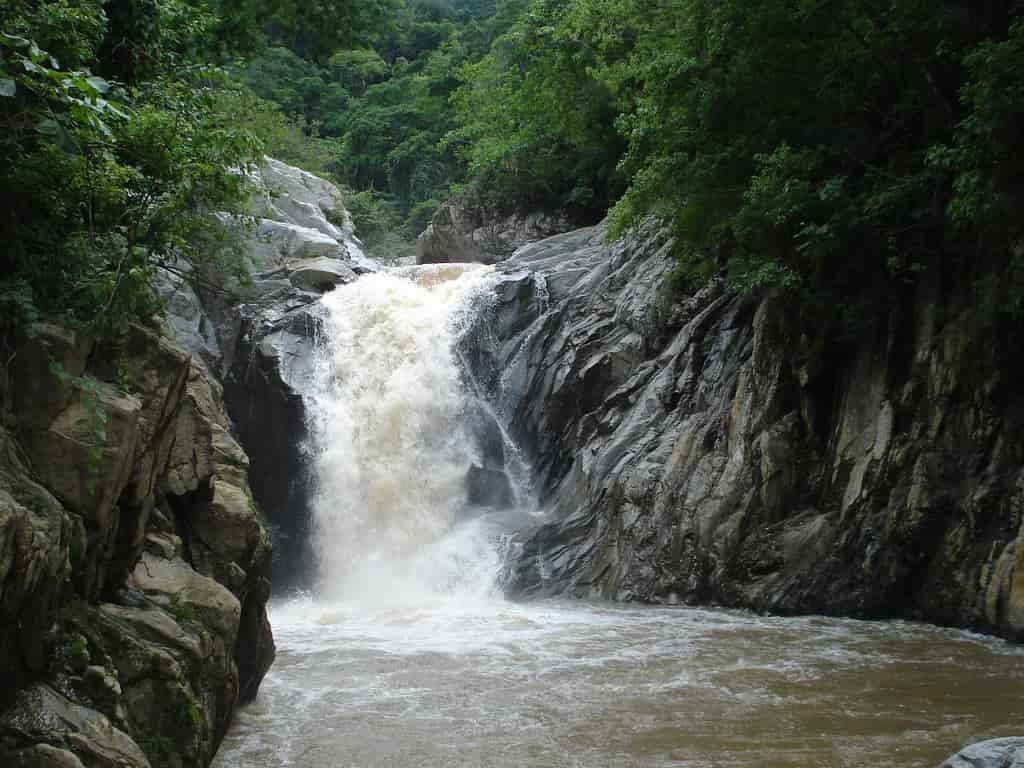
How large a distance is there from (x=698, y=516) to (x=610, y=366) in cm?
418

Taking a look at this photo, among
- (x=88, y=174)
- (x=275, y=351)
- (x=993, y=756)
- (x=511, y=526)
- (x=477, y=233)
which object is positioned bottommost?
(x=993, y=756)

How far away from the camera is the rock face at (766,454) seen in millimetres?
11148

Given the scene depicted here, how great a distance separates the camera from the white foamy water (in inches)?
272

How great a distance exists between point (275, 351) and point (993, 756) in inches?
629

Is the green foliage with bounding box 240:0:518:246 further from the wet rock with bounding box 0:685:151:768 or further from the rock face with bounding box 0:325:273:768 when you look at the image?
the wet rock with bounding box 0:685:151:768

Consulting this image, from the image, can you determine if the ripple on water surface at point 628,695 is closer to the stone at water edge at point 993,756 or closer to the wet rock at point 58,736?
the wet rock at point 58,736

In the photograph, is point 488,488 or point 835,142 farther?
point 488,488

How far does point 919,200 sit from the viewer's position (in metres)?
11.7

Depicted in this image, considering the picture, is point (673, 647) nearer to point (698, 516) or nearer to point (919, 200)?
point (698, 516)

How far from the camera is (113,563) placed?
6141mm

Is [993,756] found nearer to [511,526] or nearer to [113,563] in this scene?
[113,563]

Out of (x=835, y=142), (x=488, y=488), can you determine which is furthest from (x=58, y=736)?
(x=488, y=488)

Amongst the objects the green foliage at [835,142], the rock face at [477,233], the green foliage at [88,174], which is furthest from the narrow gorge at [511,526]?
the rock face at [477,233]

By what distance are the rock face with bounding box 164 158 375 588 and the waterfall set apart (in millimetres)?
371
